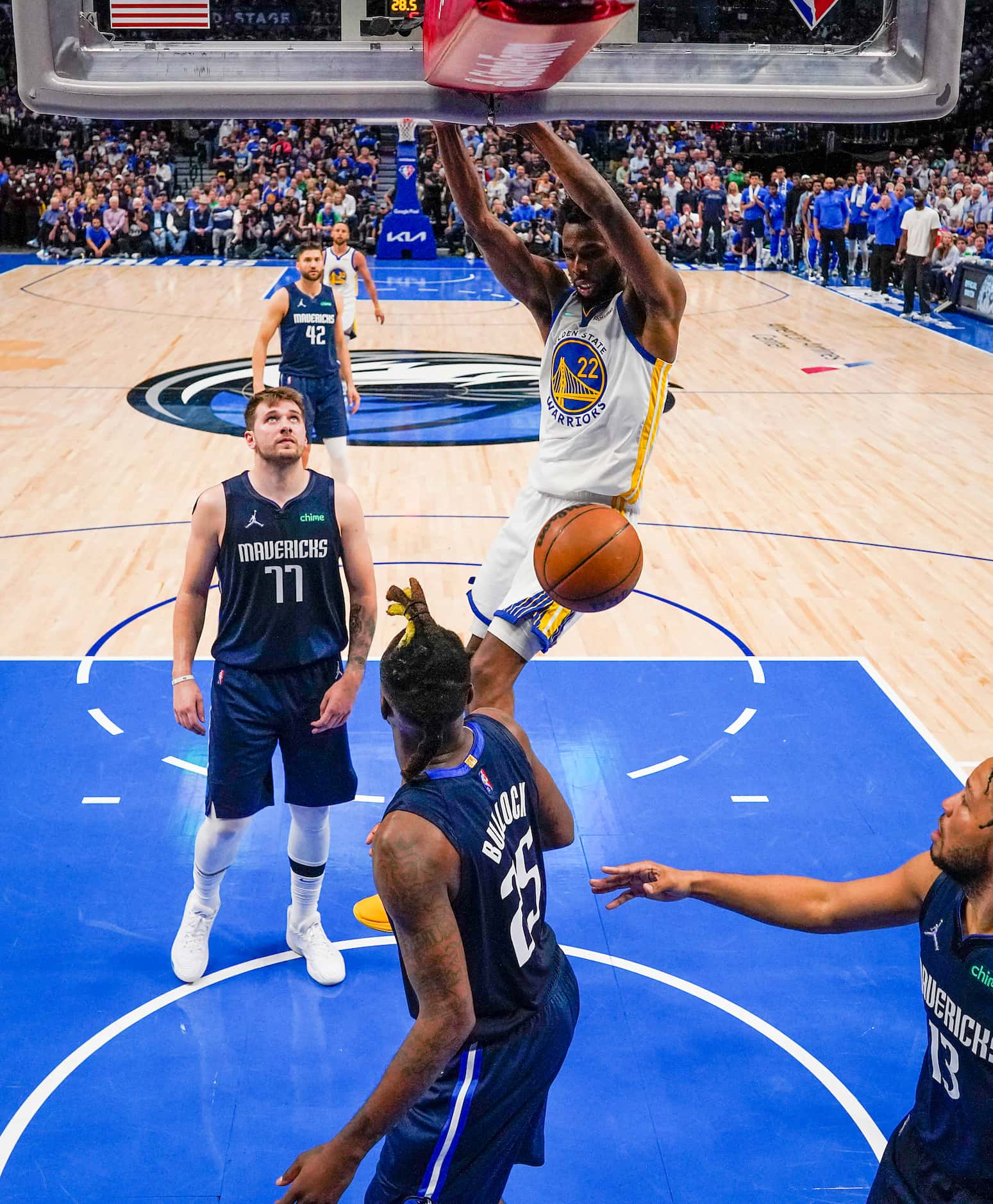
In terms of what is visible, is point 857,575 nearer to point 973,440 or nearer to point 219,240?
point 973,440

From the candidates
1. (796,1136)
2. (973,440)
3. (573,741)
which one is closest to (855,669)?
(573,741)

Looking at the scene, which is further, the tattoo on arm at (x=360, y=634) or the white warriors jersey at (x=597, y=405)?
the white warriors jersey at (x=597, y=405)

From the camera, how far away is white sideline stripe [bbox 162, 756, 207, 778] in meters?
5.81

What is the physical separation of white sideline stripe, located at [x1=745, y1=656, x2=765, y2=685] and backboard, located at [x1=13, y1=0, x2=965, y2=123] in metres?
3.75

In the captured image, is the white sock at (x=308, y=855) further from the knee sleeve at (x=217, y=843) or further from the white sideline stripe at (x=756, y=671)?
the white sideline stripe at (x=756, y=671)

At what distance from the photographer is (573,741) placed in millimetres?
6141

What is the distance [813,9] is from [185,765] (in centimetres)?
398

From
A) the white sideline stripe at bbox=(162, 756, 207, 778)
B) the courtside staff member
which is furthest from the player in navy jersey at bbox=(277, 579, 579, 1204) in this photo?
the courtside staff member

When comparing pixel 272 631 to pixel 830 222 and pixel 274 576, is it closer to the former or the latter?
pixel 274 576

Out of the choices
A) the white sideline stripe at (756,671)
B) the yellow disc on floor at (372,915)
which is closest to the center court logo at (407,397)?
the white sideline stripe at (756,671)

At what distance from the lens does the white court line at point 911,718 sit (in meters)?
5.98

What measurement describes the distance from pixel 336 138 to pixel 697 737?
23.6 metres

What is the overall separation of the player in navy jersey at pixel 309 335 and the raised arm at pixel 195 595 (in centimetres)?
409

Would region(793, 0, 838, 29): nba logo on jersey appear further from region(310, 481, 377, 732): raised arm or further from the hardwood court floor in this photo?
the hardwood court floor
